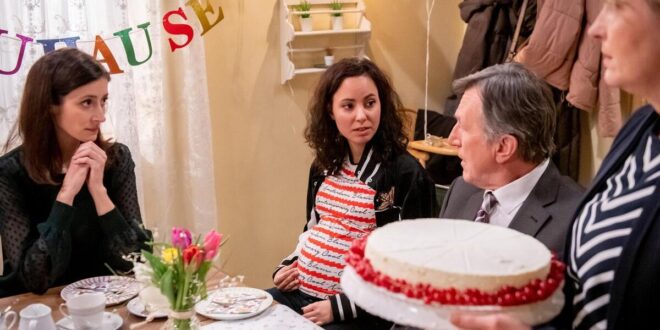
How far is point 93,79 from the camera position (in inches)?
88.4

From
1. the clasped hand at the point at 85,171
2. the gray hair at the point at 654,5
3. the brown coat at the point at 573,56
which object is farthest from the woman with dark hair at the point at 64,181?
the brown coat at the point at 573,56

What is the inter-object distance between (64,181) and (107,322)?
58 centimetres

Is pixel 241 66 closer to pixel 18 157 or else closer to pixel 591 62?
pixel 18 157

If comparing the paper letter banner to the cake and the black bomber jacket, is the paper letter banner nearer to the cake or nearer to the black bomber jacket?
the black bomber jacket

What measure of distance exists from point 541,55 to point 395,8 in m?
0.88

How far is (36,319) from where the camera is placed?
1.59 meters

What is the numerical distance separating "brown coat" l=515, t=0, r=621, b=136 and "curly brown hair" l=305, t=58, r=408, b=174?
3.51 ft

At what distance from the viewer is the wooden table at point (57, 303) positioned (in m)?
1.80

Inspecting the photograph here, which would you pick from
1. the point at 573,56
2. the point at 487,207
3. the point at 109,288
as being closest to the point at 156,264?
the point at 109,288

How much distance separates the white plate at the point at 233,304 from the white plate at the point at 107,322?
0.20 metres

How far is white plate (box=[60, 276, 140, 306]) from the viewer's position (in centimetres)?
194

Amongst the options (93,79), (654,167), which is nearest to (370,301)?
(654,167)

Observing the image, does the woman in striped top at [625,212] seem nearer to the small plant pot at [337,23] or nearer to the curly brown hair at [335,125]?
the curly brown hair at [335,125]

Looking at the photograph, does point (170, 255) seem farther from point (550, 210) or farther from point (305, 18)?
point (305, 18)
